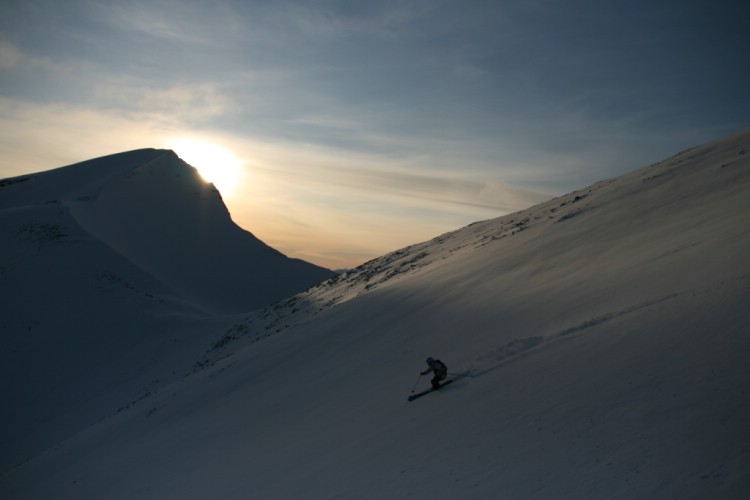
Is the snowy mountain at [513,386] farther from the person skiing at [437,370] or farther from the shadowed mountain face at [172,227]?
the shadowed mountain face at [172,227]

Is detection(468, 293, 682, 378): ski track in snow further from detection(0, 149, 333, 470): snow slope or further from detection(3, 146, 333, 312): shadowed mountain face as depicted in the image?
detection(3, 146, 333, 312): shadowed mountain face

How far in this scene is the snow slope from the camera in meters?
28.2

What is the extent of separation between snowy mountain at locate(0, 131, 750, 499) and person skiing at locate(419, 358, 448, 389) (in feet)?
0.97

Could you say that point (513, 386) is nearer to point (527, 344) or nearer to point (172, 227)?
point (527, 344)

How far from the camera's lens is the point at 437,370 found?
10.0 m

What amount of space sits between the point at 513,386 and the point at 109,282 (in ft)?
134

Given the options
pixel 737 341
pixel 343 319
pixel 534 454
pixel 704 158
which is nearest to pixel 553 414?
pixel 534 454

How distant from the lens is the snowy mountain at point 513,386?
19.8 ft

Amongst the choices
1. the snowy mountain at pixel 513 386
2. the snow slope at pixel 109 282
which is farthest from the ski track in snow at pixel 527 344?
the snow slope at pixel 109 282

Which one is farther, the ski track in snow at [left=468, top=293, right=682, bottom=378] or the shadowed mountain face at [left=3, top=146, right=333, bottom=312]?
the shadowed mountain face at [left=3, top=146, right=333, bottom=312]

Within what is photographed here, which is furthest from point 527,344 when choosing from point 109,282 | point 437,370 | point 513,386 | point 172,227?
point 172,227

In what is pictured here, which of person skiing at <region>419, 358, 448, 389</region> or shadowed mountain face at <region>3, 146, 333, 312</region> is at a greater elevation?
shadowed mountain face at <region>3, 146, 333, 312</region>

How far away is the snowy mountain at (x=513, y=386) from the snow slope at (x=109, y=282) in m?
8.85

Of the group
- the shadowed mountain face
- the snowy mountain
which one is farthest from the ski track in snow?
the shadowed mountain face
